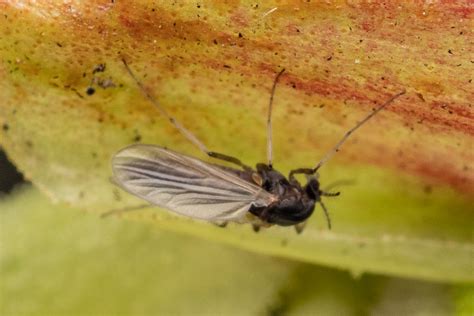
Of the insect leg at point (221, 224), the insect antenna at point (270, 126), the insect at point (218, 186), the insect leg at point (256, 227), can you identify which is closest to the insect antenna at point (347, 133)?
the insect at point (218, 186)

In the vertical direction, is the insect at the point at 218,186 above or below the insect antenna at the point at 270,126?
below

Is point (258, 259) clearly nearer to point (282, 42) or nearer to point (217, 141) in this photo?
point (217, 141)

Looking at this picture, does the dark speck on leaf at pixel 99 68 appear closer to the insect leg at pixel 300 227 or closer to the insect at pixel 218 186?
the insect at pixel 218 186

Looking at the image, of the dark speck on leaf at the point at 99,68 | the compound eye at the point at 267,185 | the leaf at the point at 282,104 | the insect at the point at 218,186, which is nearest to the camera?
the leaf at the point at 282,104

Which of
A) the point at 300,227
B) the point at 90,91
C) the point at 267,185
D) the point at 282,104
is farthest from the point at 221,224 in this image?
the point at 90,91

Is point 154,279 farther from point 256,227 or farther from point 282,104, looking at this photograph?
point 282,104

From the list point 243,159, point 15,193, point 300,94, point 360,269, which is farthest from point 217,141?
point 15,193
